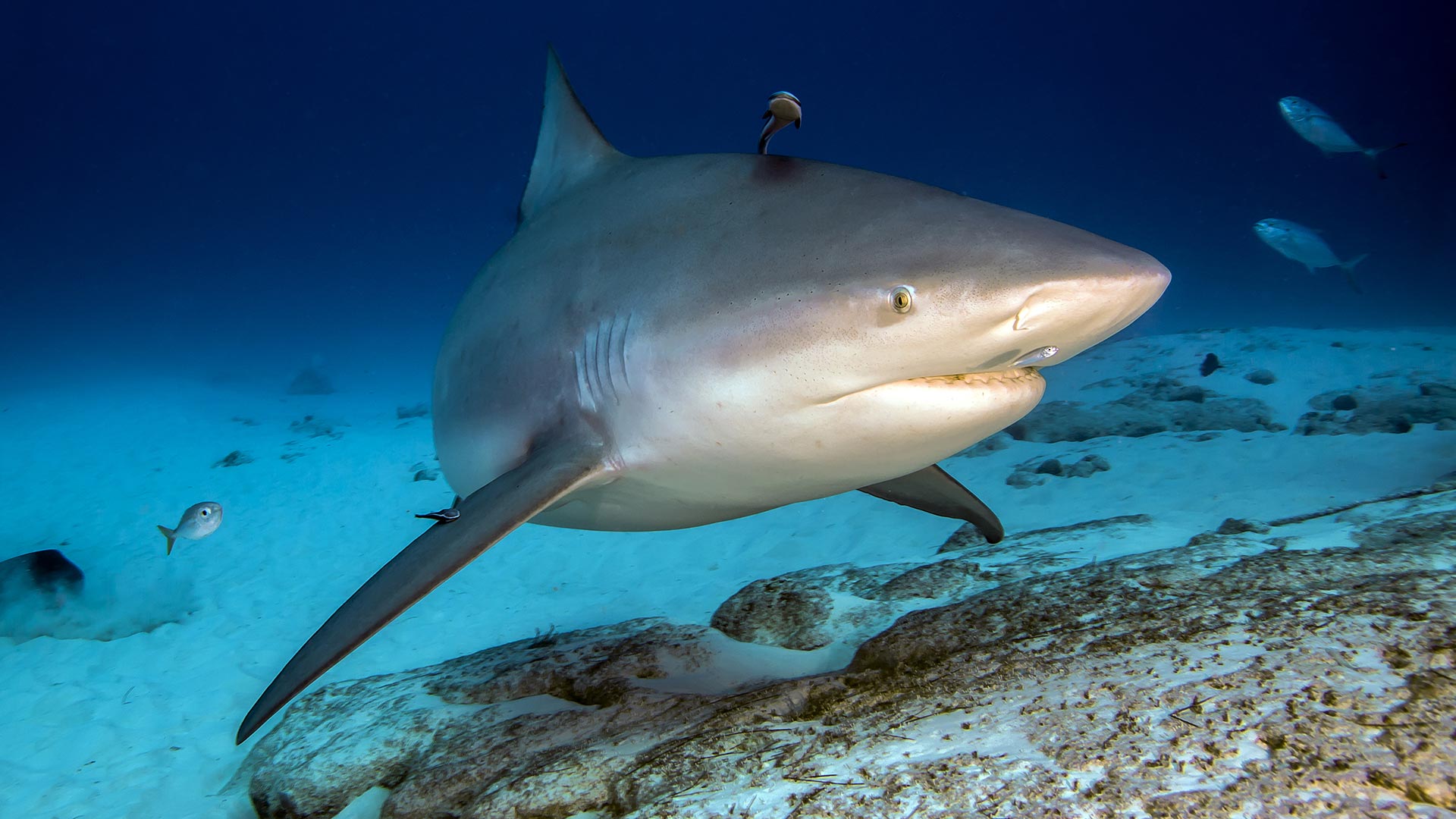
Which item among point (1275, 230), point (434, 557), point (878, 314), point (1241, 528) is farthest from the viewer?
point (1275, 230)

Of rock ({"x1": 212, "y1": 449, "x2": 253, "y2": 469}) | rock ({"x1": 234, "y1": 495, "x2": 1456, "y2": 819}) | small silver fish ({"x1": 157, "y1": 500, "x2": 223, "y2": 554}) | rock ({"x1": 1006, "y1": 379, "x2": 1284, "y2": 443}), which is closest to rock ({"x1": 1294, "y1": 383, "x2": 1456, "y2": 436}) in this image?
rock ({"x1": 1006, "y1": 379, "x2": 1284, "y2": 443})

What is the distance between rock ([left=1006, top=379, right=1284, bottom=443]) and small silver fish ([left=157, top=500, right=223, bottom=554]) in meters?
9.44

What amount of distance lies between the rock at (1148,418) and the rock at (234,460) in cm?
1435

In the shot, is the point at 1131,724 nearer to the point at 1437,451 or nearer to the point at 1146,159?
the point at 1437,451

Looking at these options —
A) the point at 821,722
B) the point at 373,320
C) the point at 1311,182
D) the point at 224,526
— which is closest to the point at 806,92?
the point at 1311,182

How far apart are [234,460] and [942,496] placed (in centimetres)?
1459

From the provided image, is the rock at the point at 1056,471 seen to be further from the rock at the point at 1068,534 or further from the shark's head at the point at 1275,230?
the shark's head at the point at 1275,230

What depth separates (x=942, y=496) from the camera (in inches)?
133

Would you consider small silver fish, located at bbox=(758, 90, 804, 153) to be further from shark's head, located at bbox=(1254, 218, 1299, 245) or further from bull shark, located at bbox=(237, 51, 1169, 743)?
shark's head, located at bbox=(1254, 218, 1299, 245)

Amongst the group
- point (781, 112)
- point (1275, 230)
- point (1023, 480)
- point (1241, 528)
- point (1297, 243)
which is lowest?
point (1241, 528)

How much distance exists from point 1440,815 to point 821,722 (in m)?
1.14

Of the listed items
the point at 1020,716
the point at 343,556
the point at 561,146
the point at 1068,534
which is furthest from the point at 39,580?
the point at 1068,534

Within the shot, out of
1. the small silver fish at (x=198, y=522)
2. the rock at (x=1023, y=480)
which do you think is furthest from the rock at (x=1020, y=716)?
the rock at (x=1023, y=480)

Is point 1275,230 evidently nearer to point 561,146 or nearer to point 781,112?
point 561,146
